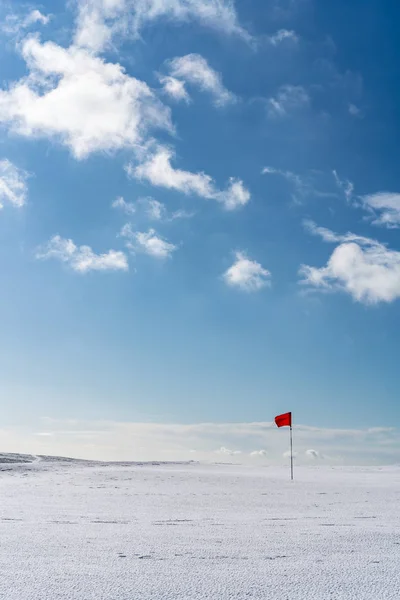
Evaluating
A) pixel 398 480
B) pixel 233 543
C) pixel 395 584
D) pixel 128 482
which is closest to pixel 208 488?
pixel 128 482

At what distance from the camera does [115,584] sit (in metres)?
5.05

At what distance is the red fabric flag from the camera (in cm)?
2158

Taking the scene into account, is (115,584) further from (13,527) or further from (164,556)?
(13,527)

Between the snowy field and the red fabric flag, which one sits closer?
the snowy field

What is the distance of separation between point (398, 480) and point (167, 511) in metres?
12.4

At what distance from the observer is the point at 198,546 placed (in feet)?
22.6

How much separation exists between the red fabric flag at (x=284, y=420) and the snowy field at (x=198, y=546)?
23.8ft

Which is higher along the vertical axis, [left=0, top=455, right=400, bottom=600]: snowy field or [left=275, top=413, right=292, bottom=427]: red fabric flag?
[left=275, top=413, right=292, bottom=427]: red fabric flag

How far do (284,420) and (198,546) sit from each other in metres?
15.4

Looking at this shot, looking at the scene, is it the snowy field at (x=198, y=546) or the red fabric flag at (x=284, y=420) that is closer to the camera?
the snowy field at (x=198, y=546)

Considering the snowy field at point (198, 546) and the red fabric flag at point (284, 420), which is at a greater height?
the red fabric flag at point (284, 420)

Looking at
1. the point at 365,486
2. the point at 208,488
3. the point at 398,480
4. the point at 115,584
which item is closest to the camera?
the point at 115,584

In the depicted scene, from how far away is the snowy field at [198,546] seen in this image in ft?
16.3

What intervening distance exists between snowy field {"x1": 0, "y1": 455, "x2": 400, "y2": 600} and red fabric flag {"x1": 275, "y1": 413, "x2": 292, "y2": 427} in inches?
285
